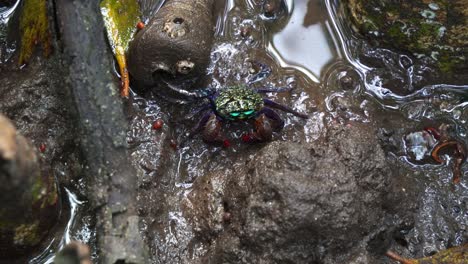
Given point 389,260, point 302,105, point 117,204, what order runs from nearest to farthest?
point 117,204, point 389,260, point 302,105

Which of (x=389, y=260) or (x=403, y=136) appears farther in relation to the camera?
(x=403, y=136)

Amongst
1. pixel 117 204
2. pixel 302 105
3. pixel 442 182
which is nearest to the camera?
pixel 117 204

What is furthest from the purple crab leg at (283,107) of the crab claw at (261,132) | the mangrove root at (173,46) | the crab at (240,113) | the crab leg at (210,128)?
the mangrove root at (173,46)

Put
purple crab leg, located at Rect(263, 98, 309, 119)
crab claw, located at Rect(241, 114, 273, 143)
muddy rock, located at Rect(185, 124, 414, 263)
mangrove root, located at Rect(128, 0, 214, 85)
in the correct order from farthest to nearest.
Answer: purple crab leg, located at Rect(263, 98, 309, 119), crab claw, located at Rect(241, 114, 273, 143), mangrove root, located at Rect(128, 0, 214, 85), muddy rock, located at Rect(185, 124, 414, 263)

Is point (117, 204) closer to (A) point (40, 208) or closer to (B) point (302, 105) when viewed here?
(A) point (40, 208)

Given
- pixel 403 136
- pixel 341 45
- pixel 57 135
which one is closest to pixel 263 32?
pixel 341 45

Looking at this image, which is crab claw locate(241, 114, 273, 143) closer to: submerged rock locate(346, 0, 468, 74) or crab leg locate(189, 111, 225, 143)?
crab leg locate(189, 111, 225, 143)

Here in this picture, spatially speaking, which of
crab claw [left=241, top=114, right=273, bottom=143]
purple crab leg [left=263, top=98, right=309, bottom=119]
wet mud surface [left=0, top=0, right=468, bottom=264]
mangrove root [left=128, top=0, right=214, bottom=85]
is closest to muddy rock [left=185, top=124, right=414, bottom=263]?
wet mud surface [left=0, top=0, right=468, bottom=264]

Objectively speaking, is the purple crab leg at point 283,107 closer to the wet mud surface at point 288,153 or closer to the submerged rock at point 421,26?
the wet mud surface at point 288,153
